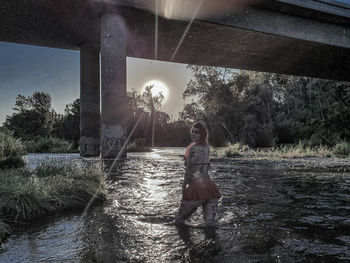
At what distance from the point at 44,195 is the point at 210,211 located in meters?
2.59

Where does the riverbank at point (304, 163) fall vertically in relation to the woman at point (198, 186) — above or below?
below

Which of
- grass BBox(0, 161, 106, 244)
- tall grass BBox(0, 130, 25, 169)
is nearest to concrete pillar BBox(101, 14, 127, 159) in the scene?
tall grass BBox(0, 130, 25, 169)

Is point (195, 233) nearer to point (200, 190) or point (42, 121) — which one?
point (200, 190)

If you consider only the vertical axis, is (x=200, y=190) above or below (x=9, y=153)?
below

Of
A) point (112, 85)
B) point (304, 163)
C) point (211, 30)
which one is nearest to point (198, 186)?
point (112, 85)

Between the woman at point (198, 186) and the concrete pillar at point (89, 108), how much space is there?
13180mm

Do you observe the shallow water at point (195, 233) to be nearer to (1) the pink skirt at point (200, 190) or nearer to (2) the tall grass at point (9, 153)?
(1) the pink skirt at point (200, 190)

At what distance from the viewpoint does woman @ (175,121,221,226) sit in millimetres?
3453

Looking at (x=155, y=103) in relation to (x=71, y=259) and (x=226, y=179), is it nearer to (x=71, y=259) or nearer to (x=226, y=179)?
(x=226, y=179)

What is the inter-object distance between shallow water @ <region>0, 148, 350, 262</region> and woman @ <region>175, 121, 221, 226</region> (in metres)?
0.19

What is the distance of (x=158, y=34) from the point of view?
14328 millimetres

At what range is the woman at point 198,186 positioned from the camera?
3.45 meters

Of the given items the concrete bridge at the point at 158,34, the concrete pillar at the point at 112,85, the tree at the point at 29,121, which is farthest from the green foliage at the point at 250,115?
the tree at the point at 29,121


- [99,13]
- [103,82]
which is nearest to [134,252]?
[103,82]
